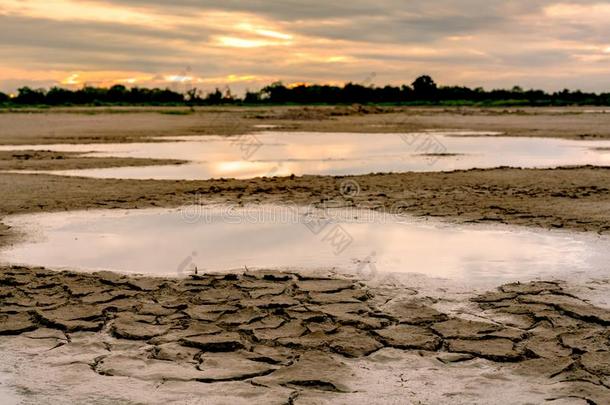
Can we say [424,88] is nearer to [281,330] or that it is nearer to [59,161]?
[59,161]

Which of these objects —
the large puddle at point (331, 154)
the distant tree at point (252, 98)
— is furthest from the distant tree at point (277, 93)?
the large puddle at point (331, 154)

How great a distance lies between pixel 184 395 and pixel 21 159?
53.8 feet

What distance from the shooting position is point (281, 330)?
18.1 ft

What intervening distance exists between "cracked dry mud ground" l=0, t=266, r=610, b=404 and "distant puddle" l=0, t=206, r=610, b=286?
2.11ft

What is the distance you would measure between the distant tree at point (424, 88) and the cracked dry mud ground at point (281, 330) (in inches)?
3273

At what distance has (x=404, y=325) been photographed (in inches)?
219

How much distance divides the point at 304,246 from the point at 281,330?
309 cm

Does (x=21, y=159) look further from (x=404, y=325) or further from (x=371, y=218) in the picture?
(x=404, y=325)

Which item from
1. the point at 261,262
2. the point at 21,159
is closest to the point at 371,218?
the point at 261,262

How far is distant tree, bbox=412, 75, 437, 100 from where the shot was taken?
87875mm

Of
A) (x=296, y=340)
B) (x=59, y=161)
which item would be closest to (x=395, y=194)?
(x=296, y=340)

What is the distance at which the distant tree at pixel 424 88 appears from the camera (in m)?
87.9

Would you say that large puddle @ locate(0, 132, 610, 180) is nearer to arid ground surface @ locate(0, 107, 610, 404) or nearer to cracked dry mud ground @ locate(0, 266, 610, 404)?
arid ground surface @ locate(0, 107, 610, 404)

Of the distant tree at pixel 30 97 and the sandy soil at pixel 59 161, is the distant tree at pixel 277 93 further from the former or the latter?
the sandy soil at pixel 59 161
